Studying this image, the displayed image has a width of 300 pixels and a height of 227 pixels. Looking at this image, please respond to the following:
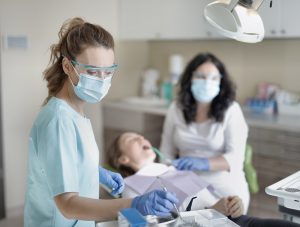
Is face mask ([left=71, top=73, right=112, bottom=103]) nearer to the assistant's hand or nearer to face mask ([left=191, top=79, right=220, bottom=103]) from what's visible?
the assistant's hand

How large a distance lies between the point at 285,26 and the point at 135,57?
1531mm

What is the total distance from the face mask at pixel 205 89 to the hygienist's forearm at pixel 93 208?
4.01ft

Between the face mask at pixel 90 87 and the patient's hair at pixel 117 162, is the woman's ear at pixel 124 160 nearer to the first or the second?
the patient's hair at pixel 117 162

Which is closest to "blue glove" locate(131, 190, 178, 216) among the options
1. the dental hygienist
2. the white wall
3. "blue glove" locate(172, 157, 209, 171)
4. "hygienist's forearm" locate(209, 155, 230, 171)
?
the dental hygienist

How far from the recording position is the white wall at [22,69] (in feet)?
9.53

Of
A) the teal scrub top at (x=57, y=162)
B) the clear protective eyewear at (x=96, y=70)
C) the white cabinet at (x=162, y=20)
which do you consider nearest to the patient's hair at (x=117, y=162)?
the teal scrub top at (x=57, y=162)

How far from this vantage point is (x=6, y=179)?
3.00m

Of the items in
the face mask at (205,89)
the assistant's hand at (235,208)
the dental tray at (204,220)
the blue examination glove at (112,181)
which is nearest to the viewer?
the dental tray at (204,220)

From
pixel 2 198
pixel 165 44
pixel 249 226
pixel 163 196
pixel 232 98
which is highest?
pixel 165 44

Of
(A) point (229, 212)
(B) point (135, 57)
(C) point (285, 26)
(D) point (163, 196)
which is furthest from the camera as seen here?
(B) point (135, 57)

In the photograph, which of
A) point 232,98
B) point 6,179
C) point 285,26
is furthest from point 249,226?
point 6,179

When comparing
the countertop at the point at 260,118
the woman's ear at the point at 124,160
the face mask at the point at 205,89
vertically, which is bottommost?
the woman's ear at the point at 124,160

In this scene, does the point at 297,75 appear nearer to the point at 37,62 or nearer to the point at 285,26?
the point at 285,26

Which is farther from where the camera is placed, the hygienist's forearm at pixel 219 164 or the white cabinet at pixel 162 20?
the white cabinet at pixel 162 20
